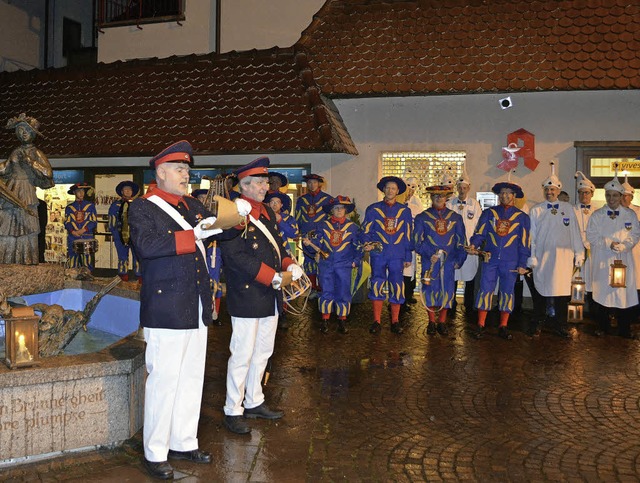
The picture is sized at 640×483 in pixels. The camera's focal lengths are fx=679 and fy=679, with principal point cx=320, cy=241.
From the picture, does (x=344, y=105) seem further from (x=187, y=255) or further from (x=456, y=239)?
(x=187, y=255)

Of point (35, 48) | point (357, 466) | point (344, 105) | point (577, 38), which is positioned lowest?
point (357, 466)

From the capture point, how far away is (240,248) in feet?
18.6

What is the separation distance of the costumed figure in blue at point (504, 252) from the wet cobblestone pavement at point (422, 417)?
55 centimetres

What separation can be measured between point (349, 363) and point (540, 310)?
12.5ft

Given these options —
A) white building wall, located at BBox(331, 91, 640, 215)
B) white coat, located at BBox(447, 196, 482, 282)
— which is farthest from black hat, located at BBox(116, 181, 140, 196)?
white coat, located at BBox(447, 196, 482, 282)

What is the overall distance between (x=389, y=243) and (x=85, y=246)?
7115 millimetres

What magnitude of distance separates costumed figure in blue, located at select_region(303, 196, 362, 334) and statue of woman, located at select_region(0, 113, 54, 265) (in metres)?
4.10

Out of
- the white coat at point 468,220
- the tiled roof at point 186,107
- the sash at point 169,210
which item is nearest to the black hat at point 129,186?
the tiled roof at point 186,107

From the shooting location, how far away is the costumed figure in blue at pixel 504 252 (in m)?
9.90

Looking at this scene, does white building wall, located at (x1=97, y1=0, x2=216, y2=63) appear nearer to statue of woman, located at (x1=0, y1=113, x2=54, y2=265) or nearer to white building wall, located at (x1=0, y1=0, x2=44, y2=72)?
white building wall, located at (x1=0, y1=0, x2=44, y2=72)

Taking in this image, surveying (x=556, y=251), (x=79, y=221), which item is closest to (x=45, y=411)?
(x=556, y=251)

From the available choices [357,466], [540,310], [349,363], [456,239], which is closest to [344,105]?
[456,239]

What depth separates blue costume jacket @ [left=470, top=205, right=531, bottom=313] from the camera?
32.5 feet

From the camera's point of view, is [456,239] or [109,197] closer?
[456,239]
